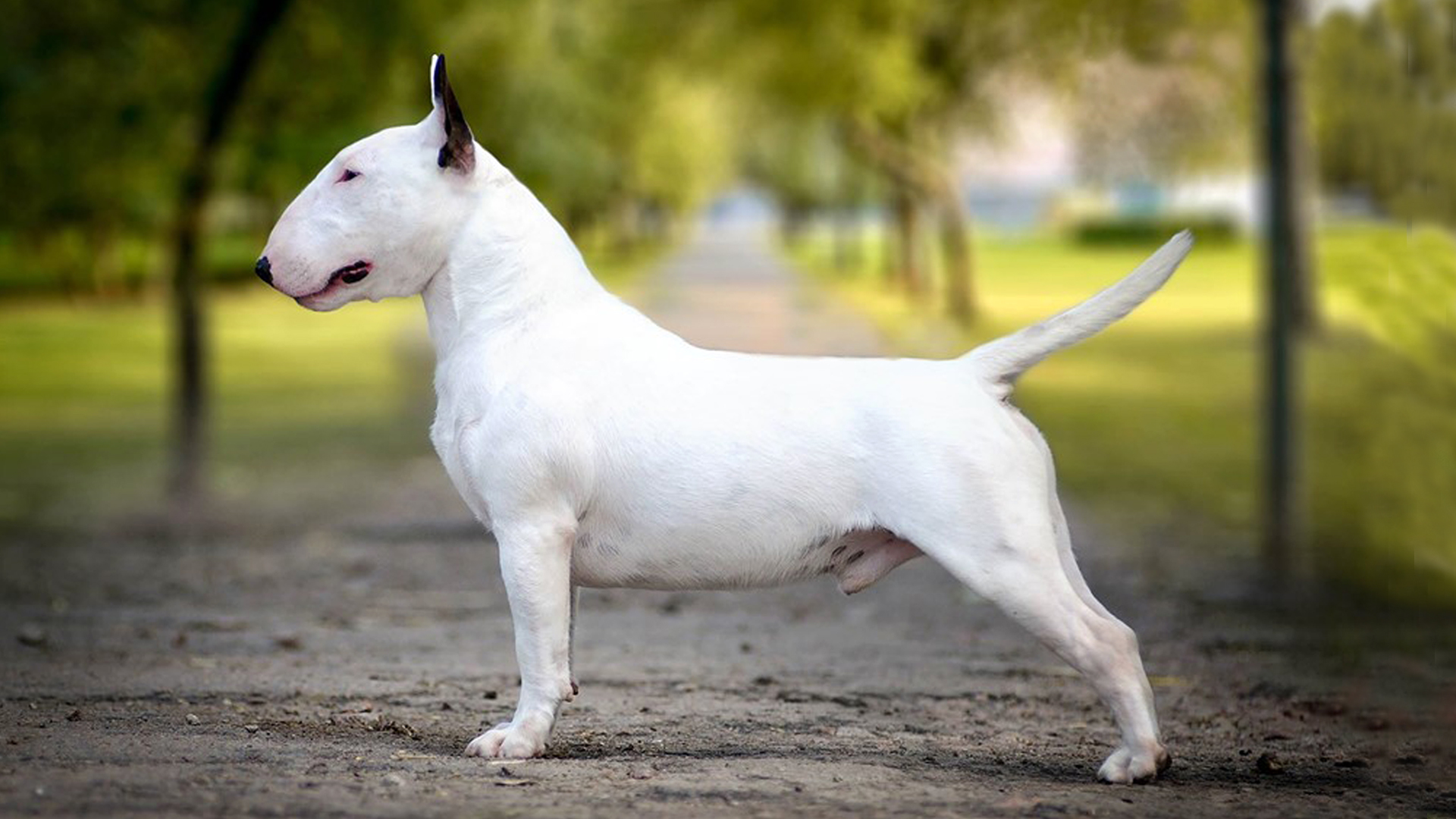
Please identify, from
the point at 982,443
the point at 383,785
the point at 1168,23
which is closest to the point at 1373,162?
the point at 982,443

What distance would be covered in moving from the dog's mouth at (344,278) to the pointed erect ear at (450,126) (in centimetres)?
36

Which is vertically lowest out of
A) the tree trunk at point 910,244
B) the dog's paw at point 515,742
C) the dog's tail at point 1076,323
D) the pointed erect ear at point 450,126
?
the tree trunk at point 910,244

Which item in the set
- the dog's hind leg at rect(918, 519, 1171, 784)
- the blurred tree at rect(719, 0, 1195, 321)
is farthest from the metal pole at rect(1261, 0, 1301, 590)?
the blurred tree at rect(719, 0, 1195, 321)

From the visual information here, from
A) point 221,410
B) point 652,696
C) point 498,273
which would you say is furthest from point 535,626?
point 221,410

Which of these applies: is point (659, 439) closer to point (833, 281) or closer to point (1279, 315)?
point (1279, 315)

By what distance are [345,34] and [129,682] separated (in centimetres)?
1037

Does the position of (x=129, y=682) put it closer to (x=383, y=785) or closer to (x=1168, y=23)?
(x=383, y=785)

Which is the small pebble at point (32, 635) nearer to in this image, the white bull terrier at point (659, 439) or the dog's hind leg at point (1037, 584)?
the white bull terrier at point (659, 439)

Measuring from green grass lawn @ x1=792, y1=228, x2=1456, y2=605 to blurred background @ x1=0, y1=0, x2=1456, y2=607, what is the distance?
0.04m

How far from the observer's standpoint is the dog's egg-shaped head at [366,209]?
607cm

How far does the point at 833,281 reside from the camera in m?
55.4

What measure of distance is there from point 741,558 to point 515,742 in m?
0.78

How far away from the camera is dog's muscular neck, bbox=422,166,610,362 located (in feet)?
20.4

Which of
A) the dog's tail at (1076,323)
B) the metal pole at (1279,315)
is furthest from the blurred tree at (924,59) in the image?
the dog's tail at (1076,323)
